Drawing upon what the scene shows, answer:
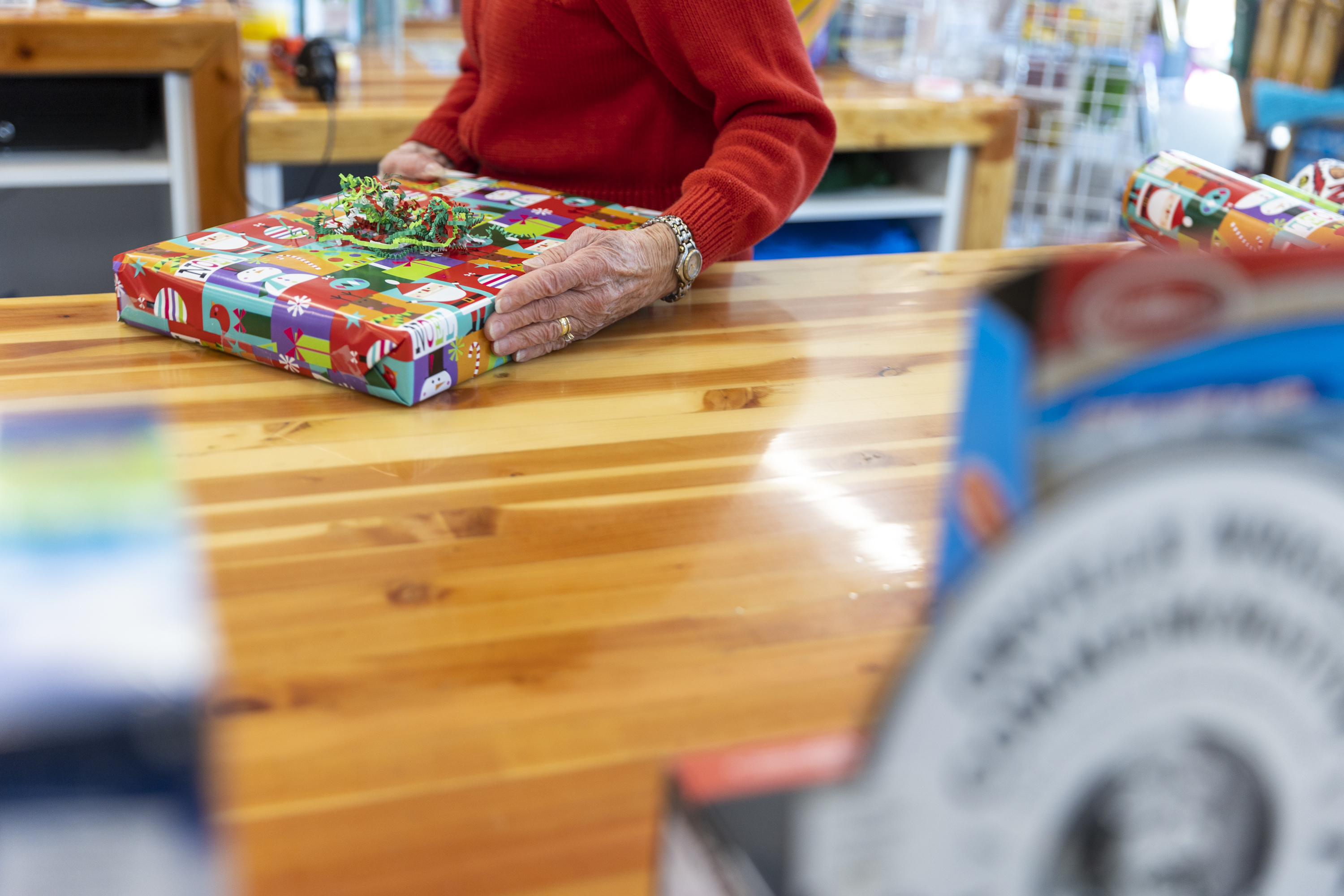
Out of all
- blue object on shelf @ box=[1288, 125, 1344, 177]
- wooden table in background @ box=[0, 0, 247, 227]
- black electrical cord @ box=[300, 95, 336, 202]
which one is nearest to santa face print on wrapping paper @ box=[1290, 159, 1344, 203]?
black electrical cord @ box=[300, 95, 336, 202]

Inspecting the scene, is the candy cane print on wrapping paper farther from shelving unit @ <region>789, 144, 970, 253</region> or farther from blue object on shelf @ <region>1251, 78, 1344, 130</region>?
blue object on shelf @ <region>1251, 78, 1344, 130</region>

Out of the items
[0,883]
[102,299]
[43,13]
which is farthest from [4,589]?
[43,13]

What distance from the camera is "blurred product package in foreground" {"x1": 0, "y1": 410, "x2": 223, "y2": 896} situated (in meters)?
0.30

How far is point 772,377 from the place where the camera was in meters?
0.82

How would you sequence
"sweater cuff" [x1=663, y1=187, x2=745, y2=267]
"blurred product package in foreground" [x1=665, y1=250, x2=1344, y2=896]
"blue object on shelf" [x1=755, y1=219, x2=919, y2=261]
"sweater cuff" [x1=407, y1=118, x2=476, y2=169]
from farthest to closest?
"blue object on shelf" [x1=755, y1=219, x2=919, y2=261] → "sweater cuff" [x1=407, y1=118, x2=476, y2=169] → "sweater cuff" [x1=663, y1=187, x2=745, y2=267] → "blurred product package in foreground" [x1=665, y1=250, x2=1344, y2=896]

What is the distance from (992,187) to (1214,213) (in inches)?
55.5

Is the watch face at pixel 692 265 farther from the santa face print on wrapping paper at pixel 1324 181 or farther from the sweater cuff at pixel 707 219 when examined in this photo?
the santa face print on wrapping paper at pixel 1324 181

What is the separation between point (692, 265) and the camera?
95 centimetres

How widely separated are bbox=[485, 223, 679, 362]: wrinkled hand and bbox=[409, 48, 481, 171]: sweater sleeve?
44cm

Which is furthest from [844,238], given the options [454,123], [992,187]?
[454,123]

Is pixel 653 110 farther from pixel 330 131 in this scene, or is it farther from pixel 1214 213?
pixel 330 131

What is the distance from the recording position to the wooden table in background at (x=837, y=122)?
6.09 ft

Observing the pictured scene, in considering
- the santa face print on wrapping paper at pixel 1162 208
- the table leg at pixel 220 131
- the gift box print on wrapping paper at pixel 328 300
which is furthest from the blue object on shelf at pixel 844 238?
the gift box print on wrapping paper at pixel 328 300

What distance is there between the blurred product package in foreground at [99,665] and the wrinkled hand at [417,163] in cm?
52
